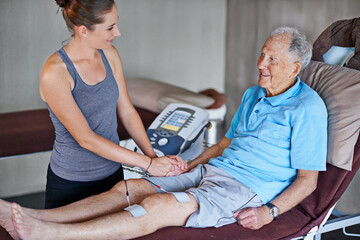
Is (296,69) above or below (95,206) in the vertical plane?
above

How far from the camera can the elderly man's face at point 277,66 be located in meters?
1.94

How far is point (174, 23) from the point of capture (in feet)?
13.3

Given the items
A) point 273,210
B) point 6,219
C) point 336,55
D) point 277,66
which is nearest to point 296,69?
point 277,66

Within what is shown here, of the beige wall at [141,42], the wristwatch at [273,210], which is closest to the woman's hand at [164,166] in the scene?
the wristwatch at [273,210]

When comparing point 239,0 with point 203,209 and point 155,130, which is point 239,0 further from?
point 203,209

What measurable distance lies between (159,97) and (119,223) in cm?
176

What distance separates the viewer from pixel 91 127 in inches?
73.1

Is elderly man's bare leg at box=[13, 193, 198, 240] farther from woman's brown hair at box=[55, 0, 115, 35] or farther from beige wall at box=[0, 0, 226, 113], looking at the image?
beige wall at box=[0, 0, 226, 113]

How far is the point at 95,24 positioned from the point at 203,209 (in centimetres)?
83

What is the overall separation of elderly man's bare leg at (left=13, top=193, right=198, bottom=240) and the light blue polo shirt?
318 millimetres

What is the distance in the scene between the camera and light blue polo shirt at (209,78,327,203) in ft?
→ 5.97

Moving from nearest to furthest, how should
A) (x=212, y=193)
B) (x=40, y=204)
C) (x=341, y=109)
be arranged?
(x=212, y=193) → (x=341, y=109) → (x=40, y=204)

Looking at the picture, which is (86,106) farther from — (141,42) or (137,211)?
(141,42)

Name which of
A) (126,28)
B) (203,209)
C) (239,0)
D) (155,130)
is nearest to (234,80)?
(239,0)
